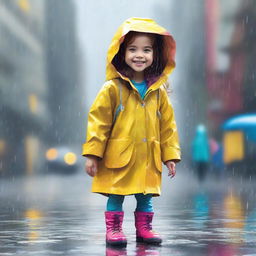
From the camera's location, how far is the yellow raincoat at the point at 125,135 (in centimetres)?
682

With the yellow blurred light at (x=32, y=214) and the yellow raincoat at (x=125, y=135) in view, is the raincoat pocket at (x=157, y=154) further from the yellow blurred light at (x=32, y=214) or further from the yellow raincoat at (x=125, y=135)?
the yellow blurred light at (x=32, y=214)

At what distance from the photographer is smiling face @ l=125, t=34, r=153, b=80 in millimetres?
6988

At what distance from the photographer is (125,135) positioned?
272 inches

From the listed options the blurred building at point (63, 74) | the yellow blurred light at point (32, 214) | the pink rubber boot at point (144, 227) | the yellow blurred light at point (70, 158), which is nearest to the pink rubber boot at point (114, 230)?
the pink rubber boot at point (144, 227)

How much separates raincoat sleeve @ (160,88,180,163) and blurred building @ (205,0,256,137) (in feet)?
103

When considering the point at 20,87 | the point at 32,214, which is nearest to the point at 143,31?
the point at 32,214

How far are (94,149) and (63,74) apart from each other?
87.9 m

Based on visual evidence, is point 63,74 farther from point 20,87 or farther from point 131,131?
point 131,131

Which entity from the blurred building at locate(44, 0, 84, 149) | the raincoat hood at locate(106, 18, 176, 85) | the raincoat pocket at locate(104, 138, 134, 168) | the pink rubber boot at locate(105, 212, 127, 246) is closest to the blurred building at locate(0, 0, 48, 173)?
the blurred building at locate(44, 0, 84, 149)

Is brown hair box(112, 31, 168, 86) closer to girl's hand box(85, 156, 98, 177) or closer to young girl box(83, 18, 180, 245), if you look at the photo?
young girl box(83, 18, 180, 245)

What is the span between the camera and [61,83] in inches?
3509

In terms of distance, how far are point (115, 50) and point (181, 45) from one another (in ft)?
266

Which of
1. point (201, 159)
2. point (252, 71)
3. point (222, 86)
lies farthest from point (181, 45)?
point (201, 159)

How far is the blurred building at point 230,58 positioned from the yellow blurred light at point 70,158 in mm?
8431
